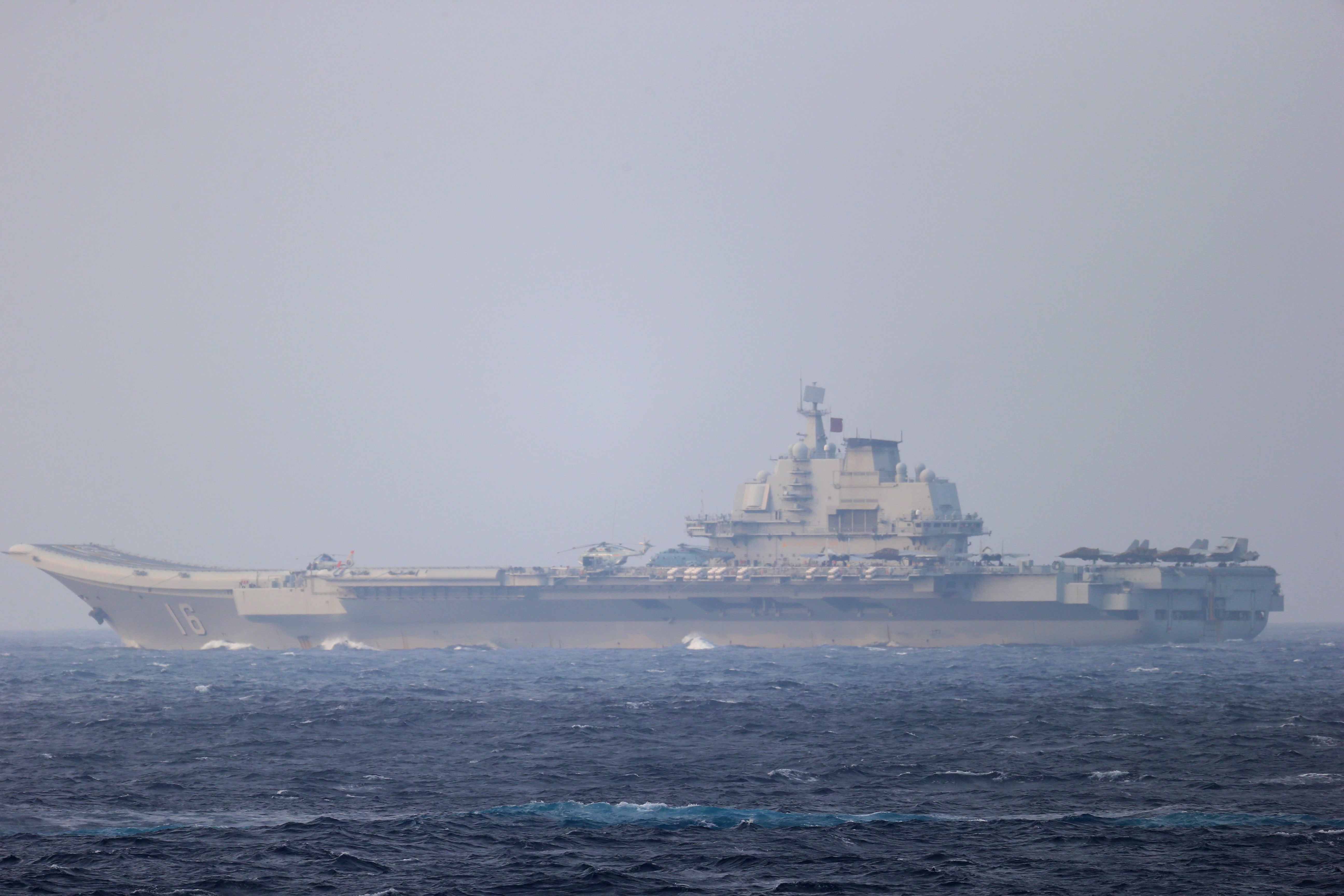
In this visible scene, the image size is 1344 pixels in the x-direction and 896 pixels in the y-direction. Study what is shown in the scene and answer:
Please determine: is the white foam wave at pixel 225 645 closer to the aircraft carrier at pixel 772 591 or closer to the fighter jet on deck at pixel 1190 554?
the aircraft carrier at pixel 772 591

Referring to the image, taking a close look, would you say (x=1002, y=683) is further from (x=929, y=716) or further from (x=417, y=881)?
(x=417, y=881)

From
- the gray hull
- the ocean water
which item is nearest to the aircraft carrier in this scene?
the gray hull

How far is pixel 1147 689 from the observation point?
33812mm

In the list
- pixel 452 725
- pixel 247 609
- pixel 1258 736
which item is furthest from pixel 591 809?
pixel 247 609

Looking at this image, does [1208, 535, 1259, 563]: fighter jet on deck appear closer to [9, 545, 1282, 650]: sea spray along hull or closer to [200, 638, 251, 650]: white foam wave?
[9, 545, 1282, 650]: sea spray along hull

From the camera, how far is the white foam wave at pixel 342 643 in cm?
5575

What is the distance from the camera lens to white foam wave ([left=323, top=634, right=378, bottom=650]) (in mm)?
55750

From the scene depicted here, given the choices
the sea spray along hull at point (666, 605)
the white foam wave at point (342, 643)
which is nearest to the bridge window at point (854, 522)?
the sea spray along hull at point (666, 605)

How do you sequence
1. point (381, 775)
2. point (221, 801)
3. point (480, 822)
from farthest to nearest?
point (381, 775)
point (221, 801)
point (480, 822)

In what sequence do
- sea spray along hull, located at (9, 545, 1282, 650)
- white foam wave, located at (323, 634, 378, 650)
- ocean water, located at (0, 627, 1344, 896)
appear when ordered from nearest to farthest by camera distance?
ocean water, located at (0, 627, 1344, 896), sea spray along hull, located at (9, 545, 1282, 650), white foam wave, located at (323, 634, 378, 650)

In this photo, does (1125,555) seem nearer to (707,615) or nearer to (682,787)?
(707,615)

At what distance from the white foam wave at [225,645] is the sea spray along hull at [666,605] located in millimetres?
80

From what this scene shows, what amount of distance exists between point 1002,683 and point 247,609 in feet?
109

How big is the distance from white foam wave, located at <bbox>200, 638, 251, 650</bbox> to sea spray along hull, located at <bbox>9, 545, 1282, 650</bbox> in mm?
80
